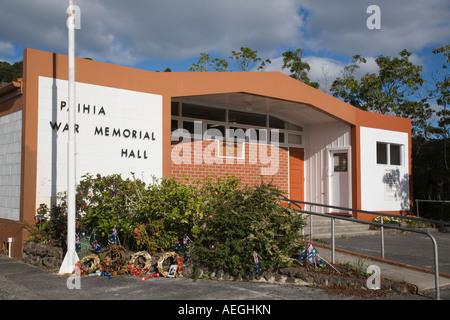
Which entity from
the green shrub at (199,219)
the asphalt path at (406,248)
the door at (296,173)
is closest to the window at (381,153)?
the door at (296,173)

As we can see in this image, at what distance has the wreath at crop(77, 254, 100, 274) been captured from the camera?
24.3 feet

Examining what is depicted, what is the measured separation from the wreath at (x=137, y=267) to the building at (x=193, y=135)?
8.01 ft

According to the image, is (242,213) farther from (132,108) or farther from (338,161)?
(338,161)

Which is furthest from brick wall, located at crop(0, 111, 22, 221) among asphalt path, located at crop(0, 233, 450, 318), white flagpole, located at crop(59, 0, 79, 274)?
white flagpole, located at crop(59, 0, 79, 274)

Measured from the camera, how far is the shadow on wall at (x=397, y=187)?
14.7 m

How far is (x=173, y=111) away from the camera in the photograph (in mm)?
12023

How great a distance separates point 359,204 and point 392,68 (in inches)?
413

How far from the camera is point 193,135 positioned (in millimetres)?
12336

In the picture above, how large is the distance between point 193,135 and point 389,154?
23.0 ft

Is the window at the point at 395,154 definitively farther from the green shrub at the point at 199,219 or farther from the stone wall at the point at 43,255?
the stone wall at the point at 43,255

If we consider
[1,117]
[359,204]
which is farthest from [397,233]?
[1,117]

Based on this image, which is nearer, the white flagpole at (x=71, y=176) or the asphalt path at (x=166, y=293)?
the asphalt path at (x=166, y=293)

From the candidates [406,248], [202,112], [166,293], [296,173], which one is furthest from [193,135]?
[166,293]

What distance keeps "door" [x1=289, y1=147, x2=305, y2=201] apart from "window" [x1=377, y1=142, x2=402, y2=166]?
101 inches
